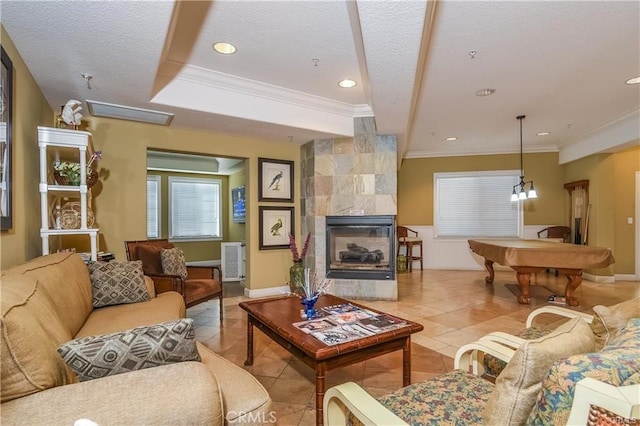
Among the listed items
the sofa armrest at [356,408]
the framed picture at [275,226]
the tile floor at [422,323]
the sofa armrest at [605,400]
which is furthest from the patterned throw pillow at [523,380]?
the framed picture at [275,226]

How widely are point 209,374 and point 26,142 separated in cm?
250

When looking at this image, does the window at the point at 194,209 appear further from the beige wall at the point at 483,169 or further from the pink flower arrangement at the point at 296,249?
the beige wall at the point at 483,169

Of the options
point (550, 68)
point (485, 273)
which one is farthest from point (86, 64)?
point (485, 273)

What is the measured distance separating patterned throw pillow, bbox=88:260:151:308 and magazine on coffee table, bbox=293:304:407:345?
1460 mm

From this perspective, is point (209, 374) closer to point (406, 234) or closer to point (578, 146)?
point (406, 234)

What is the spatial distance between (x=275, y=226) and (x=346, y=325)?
3036mm

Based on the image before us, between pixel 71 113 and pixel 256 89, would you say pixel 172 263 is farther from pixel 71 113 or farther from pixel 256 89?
pixel 256 89

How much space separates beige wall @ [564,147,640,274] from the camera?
532 centimetres

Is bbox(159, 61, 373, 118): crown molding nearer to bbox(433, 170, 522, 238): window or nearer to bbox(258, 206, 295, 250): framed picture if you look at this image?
bbox(258, 206, 295, 250): framed picture

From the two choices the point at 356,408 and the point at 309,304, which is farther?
the point at 309,304

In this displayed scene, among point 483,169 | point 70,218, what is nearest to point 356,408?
point 70,218

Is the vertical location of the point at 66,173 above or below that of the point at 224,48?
below

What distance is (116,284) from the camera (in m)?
2.45

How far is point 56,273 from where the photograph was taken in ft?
5.94
